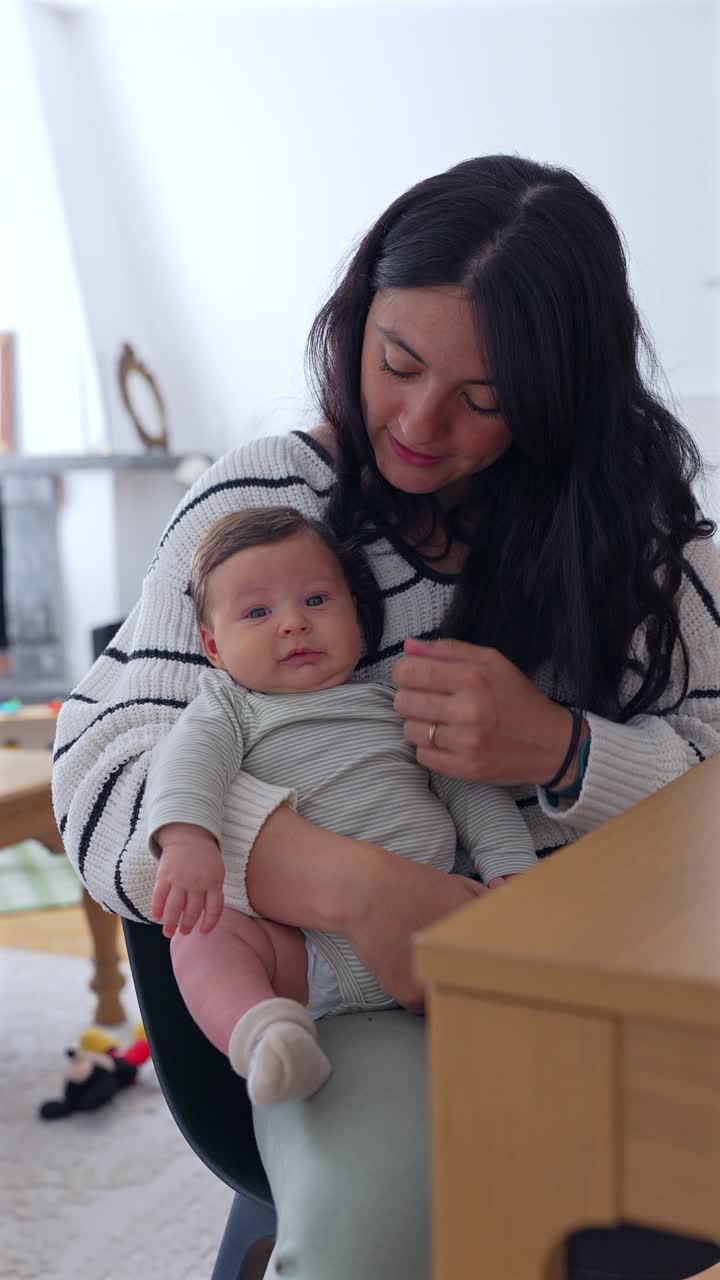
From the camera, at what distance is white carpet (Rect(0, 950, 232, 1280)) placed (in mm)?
1678

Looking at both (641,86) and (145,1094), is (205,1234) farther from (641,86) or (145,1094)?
(641,86)

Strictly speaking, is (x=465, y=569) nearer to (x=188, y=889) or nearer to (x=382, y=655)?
(x=382, y=655)

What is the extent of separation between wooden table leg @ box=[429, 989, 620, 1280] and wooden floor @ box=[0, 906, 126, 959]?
2440 millimetres

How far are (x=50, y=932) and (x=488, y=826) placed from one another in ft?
7.33

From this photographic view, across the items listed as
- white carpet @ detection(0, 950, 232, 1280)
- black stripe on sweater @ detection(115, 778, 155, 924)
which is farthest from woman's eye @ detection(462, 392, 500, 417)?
white carpet @ detection(0, 950, 232, 1280)

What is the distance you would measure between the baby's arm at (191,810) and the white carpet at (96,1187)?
3.06ft

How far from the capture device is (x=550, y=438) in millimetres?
1180

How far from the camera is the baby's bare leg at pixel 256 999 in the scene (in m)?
0.83

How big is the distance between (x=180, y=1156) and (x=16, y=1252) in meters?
0.33

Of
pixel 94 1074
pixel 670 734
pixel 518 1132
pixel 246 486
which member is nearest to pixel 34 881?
pixel 94 1074

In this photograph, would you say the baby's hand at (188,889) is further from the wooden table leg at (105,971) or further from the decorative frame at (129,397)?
the decorative frame at (129,397)

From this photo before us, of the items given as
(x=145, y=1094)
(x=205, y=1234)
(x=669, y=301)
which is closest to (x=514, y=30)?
(x=669, y=301)

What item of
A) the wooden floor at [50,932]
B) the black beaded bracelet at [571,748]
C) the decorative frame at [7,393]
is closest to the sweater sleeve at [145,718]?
the black beaded bracelet at [571,748]

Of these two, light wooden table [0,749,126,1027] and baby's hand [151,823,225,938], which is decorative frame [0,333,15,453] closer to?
light wooden table [0,749,126,1027]
